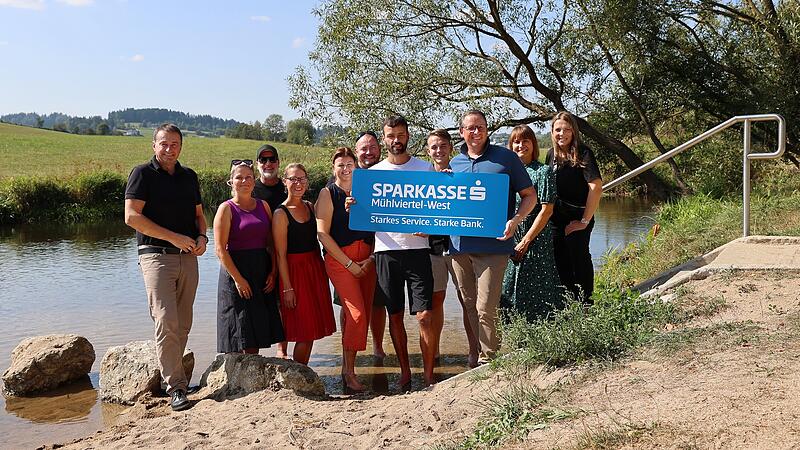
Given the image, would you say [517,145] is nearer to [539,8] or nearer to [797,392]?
[797,392]

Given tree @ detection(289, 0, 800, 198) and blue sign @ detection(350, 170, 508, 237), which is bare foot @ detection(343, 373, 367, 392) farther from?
tree @ detection(289, 0, 800, 198)

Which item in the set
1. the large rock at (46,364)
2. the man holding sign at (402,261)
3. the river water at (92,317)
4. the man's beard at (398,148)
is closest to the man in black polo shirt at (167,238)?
the river water at (92,317)

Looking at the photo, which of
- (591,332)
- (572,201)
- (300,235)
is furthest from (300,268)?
(591,332)

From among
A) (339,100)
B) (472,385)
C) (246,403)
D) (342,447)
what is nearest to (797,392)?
→ (472,385)

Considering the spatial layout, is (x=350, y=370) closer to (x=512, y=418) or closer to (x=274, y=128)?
(x=512, y=418)

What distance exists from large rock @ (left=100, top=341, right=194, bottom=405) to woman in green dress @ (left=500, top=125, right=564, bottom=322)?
10.3ft

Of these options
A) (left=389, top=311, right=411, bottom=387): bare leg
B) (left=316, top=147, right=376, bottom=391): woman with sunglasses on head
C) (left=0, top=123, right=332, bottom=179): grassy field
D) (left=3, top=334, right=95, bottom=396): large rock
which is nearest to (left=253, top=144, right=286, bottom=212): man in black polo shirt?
(left=316, top=147, right=376, bottom=391): woman with sunglasses on head

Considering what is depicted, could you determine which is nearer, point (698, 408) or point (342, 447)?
point (698, 408)

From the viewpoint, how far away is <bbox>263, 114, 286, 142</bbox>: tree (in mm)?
69025

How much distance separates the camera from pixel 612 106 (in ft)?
53.9

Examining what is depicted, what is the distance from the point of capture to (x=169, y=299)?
19.8ft

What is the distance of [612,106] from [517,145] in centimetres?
1089

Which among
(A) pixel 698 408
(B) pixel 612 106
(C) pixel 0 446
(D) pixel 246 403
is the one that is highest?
(B) pixel 612 106

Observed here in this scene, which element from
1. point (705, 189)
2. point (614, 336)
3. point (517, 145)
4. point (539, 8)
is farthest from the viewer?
point (539, 8)
